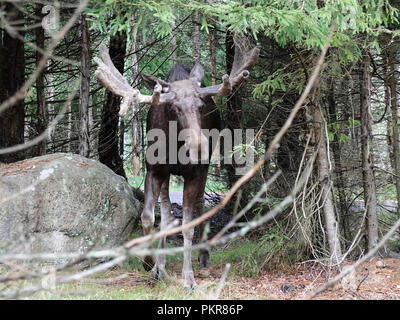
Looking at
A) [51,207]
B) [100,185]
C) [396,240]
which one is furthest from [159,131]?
[396,240]

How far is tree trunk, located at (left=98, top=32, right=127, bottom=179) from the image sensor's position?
40.8 feet

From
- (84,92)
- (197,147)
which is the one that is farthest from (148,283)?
(84,92)

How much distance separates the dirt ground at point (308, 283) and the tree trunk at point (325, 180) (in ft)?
1.64

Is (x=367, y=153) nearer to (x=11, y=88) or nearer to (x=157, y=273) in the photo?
(x=157, y=273)

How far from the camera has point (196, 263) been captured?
9.27m

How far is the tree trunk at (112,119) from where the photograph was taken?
40.8ft

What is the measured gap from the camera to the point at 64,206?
26.3ft

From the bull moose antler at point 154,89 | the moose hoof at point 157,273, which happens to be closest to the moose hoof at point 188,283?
the moose hoof at point 157,273

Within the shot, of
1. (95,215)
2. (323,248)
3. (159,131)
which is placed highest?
(159,131)

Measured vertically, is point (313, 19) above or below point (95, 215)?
above

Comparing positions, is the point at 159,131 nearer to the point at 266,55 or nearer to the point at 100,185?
the point at 100,185

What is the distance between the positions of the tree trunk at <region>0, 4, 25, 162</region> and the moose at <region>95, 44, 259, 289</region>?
120 inches

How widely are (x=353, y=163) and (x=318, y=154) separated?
2057mm

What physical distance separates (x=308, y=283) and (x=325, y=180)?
179cm
